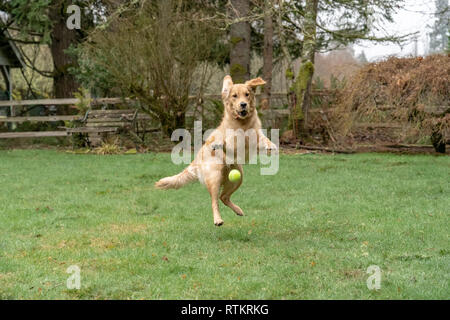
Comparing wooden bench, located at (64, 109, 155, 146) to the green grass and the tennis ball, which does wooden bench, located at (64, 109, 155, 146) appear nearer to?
the green grass

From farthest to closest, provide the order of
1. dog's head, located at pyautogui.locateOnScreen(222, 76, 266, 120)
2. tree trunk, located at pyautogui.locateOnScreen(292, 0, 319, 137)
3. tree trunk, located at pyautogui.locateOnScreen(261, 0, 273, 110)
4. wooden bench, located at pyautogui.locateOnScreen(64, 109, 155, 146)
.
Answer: tree trunk, located at pyautogui.locateOnScreen(261, 0, 273, 110) → tree trunk, located at pyautogui.locateOnScreen(292, 0, 319, 137) → wooden bench, located at pyautogui.locateOnScreen(64, 109, 155, 146) → dog's head, located at pyautogui.locateOnScreen(222, 76, 266, 120)

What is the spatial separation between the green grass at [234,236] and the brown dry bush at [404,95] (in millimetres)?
2295

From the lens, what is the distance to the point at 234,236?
22.0 ft

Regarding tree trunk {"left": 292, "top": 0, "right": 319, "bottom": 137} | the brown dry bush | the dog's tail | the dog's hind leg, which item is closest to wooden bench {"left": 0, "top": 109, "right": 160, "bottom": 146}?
tree trunk {"left": 292, "top": 0, "right": 319, "bottom": 137}

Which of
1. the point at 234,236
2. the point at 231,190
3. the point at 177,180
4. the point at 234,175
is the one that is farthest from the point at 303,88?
the point at 234,175

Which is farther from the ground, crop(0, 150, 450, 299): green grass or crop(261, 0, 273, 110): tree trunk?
crop(261, 0, 273, 110): tree trunk

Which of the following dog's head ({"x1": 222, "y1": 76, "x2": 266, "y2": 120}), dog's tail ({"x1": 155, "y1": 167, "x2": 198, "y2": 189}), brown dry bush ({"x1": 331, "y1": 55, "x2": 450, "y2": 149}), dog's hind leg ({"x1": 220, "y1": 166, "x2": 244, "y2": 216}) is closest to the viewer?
dog's head ({"x1": 222, "y1": 76, "x2": 266, "y2": 120})

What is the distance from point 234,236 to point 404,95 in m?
8.78

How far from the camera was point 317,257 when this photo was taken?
18.7 ft

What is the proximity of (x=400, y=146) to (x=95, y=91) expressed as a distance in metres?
11.1

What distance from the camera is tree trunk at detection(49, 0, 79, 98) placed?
66.6ft

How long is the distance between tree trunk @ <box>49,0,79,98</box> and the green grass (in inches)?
383

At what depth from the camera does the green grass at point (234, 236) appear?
4840 millimetres
